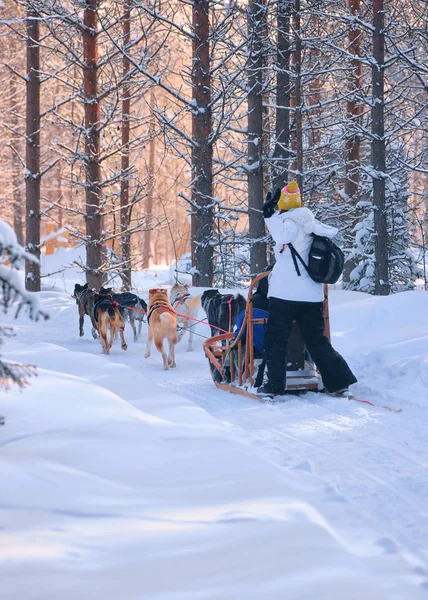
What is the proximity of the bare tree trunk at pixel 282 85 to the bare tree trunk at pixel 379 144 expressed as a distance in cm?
201

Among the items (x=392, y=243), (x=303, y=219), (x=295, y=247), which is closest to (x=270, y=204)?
(x=303, y=219)

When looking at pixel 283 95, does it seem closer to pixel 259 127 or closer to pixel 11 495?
pixel 259 127

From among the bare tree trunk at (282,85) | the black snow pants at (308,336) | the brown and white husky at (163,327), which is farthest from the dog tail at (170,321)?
the bare tree trunk at (282,85)

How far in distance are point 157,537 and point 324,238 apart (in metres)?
4.41

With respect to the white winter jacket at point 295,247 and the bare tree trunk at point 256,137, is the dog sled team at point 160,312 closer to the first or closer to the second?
the white winter jacket at point 295,247

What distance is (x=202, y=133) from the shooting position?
45.9 feet

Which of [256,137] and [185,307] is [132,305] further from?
[256,137]

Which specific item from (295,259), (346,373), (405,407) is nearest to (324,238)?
(295,259)

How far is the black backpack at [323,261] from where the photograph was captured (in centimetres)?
669

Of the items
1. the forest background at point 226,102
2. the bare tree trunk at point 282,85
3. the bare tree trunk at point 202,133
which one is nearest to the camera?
the bare tree trunk at point 202,133

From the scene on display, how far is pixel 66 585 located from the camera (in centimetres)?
250

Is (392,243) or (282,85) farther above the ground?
(282,85)

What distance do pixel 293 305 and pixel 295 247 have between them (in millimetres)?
585

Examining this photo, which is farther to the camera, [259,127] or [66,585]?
[259,127]
